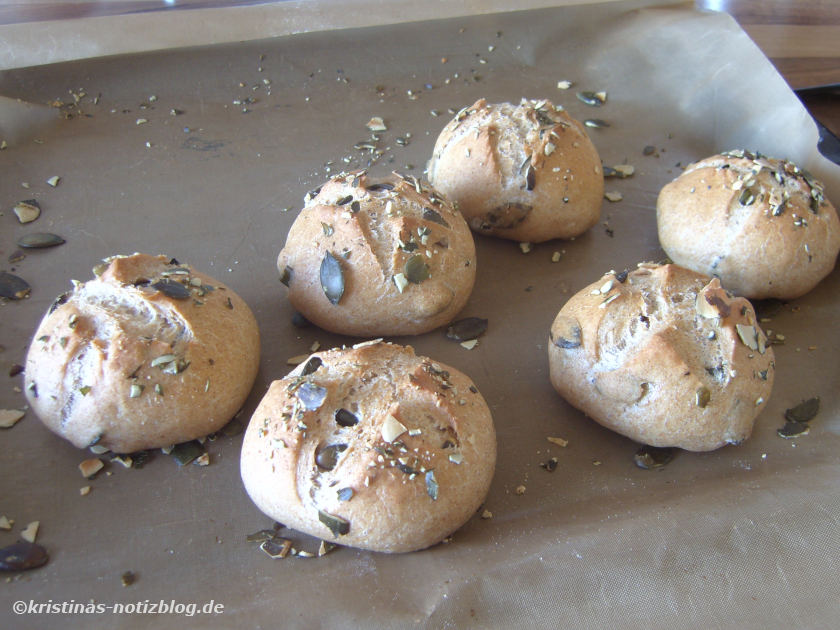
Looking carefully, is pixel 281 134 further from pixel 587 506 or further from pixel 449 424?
pixel 587 506

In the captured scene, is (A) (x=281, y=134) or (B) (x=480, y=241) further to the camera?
(A) (x=281, y=134)

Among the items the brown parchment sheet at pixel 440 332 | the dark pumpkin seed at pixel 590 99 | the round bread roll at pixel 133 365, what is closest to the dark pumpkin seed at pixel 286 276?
the brown parchment sheet at pixel 440 332

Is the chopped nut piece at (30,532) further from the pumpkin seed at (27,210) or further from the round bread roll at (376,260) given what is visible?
the pumpkin seed at (27,210)

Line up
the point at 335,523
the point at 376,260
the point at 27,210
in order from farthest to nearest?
the point at 27,210, the point at 376,260, the point at 335,523

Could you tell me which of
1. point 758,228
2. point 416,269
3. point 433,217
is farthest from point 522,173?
point 758,228

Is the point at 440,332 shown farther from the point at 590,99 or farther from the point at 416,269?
the point at 590,99

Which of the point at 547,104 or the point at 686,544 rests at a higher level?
the point at 547,104

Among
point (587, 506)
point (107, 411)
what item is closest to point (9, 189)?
point (107, 411)
